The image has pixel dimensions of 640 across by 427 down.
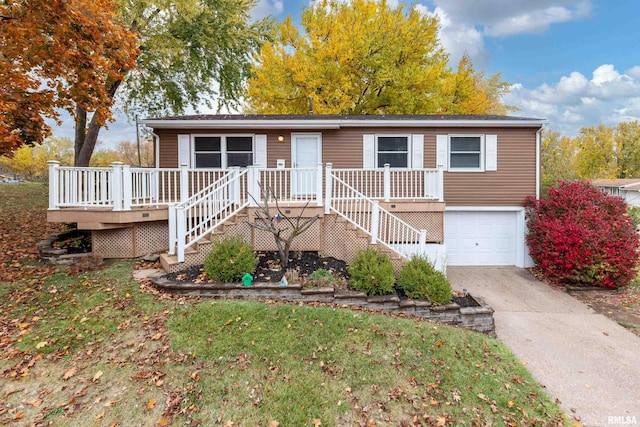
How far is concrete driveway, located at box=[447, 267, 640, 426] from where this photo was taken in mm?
3590

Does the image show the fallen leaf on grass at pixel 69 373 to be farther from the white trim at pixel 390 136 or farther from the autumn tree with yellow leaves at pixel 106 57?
the white trim at pixel 390 136

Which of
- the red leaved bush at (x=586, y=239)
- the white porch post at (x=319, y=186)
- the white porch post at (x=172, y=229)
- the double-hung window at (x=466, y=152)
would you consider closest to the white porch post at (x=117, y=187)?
the white porch post at (x=172, y=229)

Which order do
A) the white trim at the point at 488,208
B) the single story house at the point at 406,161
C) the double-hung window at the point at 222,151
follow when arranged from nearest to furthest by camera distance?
the single story house at the point at 406,161 < the double-hung window at the point at 222,151 < the white trim at the point at 488,208

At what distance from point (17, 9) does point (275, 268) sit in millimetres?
8463

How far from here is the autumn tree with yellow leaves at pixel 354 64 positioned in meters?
14.8

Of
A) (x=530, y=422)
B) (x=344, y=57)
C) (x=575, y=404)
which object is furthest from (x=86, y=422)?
(x=344, y=57)

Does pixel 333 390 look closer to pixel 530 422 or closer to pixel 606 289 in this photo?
pixel 530 422

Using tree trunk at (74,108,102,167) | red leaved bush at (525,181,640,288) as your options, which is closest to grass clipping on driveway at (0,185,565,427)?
red leaved bush at (525,181,640,288)

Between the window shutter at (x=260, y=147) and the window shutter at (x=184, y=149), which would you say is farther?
the window shutter at (x=260, y=147)

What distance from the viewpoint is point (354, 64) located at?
612 inches

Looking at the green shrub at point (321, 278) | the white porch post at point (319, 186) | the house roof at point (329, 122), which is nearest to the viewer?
the green shrub at point (321, 278)

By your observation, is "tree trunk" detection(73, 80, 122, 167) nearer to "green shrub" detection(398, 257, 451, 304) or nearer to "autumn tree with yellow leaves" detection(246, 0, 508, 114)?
"autumn tree with yellow leaves" detection(246, 0, 508, 114)

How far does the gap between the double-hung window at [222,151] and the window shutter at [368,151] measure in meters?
3.39

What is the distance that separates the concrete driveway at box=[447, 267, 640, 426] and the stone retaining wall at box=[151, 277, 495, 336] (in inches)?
22.0
